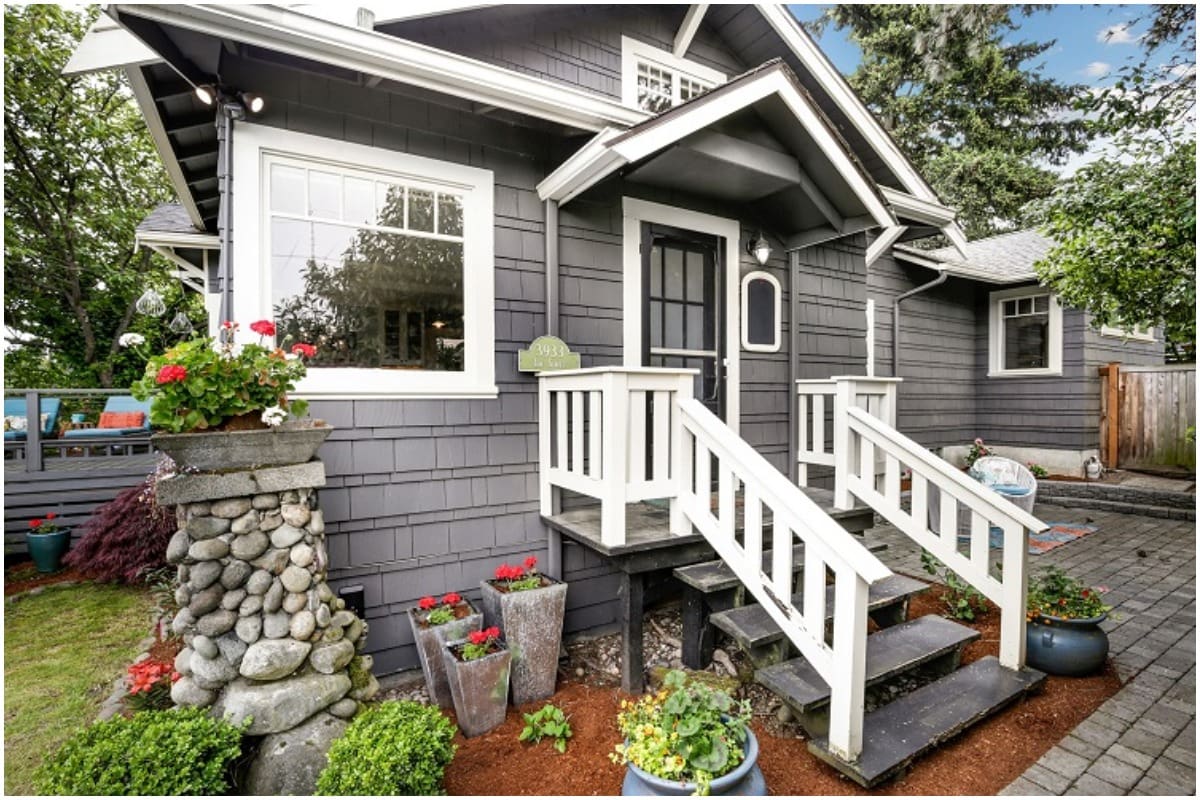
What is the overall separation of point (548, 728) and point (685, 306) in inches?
126

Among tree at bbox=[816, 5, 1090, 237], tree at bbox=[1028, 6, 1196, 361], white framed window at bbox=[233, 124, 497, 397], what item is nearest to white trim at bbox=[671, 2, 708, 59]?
white framed window at bbox=[233, 124, 497, 397]

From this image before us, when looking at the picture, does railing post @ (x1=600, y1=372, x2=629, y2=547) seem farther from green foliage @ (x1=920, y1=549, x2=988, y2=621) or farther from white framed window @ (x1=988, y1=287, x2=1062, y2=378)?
white framed window @ (x1=988, y1=287, x2=1062, y2=378)

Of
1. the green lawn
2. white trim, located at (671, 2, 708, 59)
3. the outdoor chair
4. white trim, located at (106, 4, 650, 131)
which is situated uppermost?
white trim, located at (671, 2, 708, 59)

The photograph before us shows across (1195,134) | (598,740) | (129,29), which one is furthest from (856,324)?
(129,29)

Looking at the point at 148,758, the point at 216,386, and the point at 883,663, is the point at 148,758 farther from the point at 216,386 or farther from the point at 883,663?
the point at 883,663

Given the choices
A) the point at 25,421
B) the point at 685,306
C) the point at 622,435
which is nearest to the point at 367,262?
the point at 622,435

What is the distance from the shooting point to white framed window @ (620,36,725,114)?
4426 mm

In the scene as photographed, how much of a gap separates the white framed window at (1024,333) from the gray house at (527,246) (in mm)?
5331

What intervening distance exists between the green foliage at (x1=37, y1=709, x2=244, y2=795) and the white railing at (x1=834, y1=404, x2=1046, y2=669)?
383 centimetres

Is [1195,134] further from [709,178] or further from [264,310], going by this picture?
[264,310]

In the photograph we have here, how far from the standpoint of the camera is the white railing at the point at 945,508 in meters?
2.99

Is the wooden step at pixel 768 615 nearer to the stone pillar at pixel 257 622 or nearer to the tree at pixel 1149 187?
the stone pillar at pixel 257 622

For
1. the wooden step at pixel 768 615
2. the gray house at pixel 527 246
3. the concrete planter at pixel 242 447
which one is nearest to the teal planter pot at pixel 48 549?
the gray house at pixel 527 246

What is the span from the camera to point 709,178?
405 centimetres
